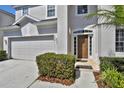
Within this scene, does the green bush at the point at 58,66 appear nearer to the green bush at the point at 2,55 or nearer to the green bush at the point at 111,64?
the green bush at the point at 111,64

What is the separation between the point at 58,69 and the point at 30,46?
30.7ft

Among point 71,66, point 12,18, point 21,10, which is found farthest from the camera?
point 12,18

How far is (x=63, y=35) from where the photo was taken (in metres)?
13.8

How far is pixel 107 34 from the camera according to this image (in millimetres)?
12289

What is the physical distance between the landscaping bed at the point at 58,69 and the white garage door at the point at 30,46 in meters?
6.72

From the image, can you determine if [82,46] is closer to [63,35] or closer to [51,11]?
[63,35]

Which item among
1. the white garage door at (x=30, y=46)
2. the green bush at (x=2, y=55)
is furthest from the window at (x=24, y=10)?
the green bush at (x=2, y=55)

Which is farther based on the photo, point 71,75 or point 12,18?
point 12,18

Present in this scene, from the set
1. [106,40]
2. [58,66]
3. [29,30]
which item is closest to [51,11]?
[29,30]

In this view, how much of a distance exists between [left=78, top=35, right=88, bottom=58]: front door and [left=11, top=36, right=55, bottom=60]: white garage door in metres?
2.69

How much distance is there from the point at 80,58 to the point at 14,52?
8187 millimetres

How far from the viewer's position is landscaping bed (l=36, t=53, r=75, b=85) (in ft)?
26.5
